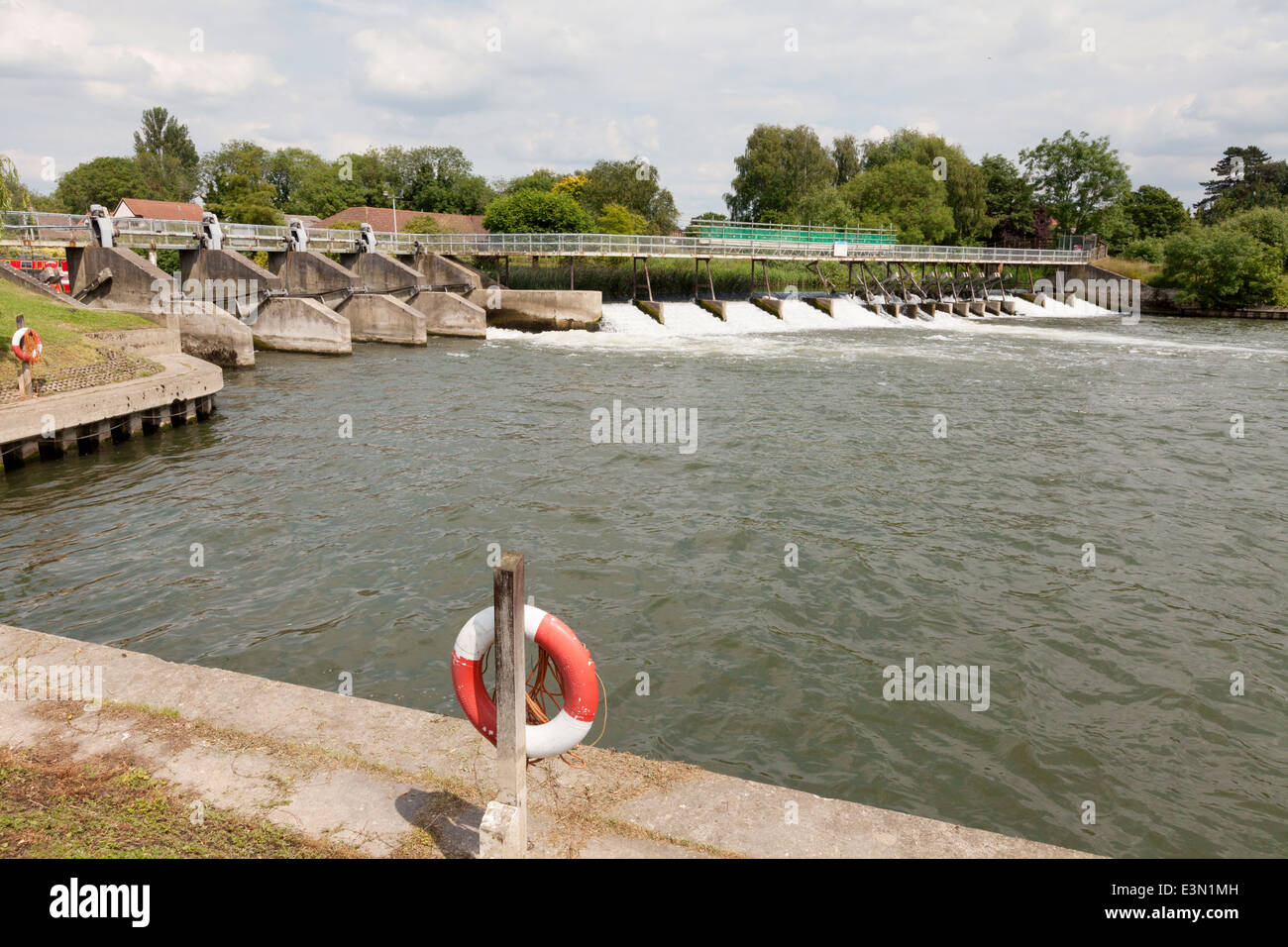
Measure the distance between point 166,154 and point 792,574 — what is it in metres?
157

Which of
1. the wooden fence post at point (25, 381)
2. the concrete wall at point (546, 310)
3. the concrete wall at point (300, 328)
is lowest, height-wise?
the wooden fence post at point (25, 381)

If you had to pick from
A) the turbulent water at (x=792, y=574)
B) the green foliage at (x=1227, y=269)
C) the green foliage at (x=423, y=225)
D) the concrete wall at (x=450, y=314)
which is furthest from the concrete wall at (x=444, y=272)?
the green foliage at (x=1227, y=269)

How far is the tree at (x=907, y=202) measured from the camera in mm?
88125

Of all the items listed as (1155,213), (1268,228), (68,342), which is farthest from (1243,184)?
(68,342)

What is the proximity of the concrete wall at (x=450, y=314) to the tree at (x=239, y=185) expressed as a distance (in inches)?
1621

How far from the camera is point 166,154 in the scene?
136 meters

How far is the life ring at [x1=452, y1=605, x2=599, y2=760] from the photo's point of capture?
5.48m

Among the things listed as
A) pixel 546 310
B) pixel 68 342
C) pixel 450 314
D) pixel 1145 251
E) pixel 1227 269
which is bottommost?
pixel 68 342

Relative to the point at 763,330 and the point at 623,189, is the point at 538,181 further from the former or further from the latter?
the point at 763,330

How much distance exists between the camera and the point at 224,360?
1241 inches

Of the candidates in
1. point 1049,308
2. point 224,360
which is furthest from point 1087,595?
point 1049,308

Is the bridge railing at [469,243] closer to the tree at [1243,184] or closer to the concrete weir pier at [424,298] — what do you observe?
the concrete weir pier at [424,298]

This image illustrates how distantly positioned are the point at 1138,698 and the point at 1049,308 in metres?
69.9
